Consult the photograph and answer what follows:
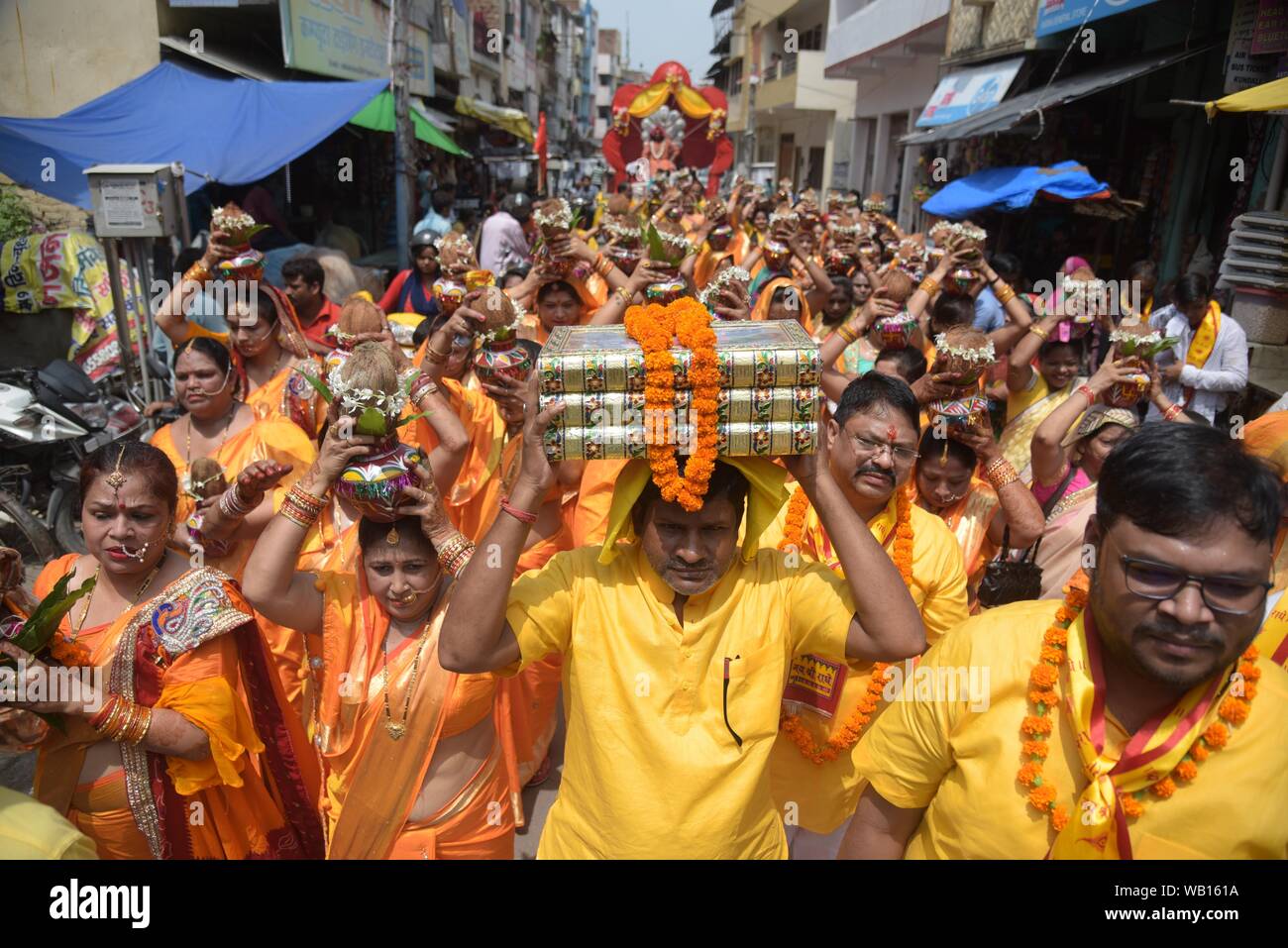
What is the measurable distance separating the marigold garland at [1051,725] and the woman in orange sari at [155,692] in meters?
2.15

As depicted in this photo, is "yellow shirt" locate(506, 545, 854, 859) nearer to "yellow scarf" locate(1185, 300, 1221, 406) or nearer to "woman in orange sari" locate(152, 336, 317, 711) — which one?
"woman in orange sari" locate(152, 336, 317, 711)

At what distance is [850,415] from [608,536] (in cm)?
118

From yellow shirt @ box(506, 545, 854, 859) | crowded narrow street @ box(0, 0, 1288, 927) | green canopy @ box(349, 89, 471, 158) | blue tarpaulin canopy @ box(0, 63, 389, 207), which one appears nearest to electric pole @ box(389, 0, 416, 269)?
green canopy @ box(349, 89, 471, 158)

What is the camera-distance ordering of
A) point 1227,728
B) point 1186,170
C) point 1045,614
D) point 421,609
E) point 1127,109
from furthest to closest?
1. point 1127,109
2. point 1186,170
3. point 421,609
4. point 1045,614
5. point 1227,728

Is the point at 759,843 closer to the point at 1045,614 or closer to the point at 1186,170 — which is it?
the point at 1045,614

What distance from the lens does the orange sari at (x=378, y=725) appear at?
2.49 metres

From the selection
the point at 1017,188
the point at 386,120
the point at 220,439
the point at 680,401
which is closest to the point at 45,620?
the point at 680,401

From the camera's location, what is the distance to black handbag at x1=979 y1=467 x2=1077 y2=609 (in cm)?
311

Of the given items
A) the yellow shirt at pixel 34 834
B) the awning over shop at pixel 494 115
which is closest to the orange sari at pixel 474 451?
the yellow shirt at pixel 34 834

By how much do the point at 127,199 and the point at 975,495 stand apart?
610cm

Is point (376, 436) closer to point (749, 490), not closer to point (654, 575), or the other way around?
point (654, 575)

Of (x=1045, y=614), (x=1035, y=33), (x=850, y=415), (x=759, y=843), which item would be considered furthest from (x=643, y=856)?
(x=1035, y=33)

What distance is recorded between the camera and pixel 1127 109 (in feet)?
32.4

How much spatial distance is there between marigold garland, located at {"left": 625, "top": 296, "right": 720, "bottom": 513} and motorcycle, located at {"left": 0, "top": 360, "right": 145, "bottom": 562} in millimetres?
5119
